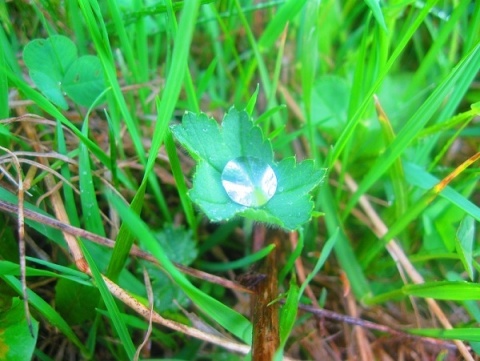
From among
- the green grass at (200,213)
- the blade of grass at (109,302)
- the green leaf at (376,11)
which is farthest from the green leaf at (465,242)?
the blade of grass at (109,302)

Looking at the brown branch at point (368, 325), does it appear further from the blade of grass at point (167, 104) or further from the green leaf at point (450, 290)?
the blade of grass at point (167, 104)

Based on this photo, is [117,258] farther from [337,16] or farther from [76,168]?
[337,16]

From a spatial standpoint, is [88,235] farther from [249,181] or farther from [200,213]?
[249,181]

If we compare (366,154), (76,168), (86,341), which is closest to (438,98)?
(366,154)

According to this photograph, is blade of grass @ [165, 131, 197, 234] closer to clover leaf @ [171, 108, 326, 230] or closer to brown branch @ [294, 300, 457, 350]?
clover leaf @ [171, 108, 326, 230]

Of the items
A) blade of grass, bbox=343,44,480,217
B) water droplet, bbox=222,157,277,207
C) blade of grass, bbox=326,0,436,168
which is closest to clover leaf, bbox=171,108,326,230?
water droplet, bbox=222,157,277,207

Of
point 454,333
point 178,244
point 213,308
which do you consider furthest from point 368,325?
point 178,244
